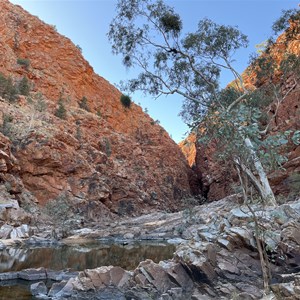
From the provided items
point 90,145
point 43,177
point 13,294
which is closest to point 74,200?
point 43,177

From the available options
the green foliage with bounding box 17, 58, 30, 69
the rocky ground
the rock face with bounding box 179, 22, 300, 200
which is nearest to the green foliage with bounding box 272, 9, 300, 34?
the rock face with bounding box 179, 22, 300, 200

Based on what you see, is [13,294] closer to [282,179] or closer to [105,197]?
[282,179]

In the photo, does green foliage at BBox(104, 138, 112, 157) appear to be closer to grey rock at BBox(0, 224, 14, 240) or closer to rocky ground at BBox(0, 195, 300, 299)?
grey rock at BBox(0, 224, 14, 240)

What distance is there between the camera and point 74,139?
1441 inches

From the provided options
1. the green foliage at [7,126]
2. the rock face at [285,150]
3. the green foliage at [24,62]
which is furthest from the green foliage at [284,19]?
the green foliage at [24,62]

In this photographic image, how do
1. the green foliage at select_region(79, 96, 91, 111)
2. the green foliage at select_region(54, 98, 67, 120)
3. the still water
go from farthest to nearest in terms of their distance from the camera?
1. the green foliage at select_region(79, 96, 91, 111)
2. the green foliage at select_region(54, 98, 67, 120)
3. the still water

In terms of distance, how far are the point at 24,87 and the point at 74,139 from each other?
11.5 metres

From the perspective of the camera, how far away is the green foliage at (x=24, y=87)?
4172cm

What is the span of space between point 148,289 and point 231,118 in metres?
4.51

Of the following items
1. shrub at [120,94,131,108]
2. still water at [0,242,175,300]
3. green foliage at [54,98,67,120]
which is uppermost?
shrub at [120,94,131,108]

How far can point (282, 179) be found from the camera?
26.3 m

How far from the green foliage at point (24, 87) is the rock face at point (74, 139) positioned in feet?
4.16

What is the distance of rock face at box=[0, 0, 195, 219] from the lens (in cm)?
3241

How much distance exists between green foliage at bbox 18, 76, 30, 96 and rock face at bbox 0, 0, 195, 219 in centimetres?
127
